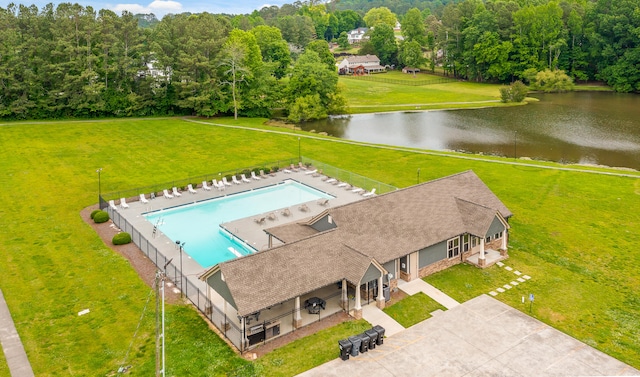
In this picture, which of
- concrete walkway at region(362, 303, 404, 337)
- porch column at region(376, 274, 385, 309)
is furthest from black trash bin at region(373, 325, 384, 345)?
porch column at region(376, 274, 385, 309)

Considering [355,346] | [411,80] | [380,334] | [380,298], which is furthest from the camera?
[411,80]

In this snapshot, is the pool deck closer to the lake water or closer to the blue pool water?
the blue pool water

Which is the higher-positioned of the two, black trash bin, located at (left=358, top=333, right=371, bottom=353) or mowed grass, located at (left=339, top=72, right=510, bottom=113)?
mowed grass, located at (left=339, top=72, right=510, bottom=113)

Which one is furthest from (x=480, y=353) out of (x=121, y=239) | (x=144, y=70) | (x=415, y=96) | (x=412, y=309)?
(x=415, y=96)

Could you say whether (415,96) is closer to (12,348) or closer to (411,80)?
(411,80)

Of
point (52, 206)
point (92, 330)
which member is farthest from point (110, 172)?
point (92, 330)

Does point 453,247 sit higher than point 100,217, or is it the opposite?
point 100,217

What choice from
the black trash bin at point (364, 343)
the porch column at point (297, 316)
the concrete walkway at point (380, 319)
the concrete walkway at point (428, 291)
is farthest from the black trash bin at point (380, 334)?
the concrete walkway at point (428, 291)

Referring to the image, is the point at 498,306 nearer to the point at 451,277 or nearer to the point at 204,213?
the point at 451,277
